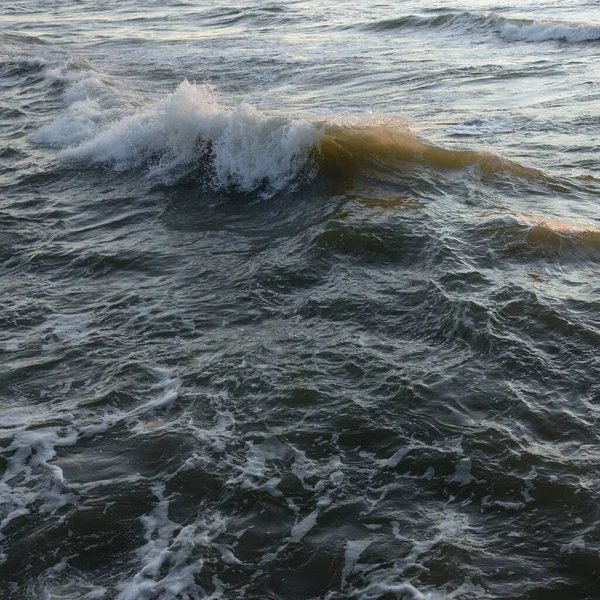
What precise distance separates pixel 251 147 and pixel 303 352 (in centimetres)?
543

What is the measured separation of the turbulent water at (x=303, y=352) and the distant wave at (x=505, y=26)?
26.5 ft

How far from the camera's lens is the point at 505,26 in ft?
73.1

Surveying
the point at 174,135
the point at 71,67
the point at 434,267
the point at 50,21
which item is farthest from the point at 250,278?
the point at 50,21

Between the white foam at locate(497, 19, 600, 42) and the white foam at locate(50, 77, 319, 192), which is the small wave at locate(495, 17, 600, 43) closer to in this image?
the white foam at locate(497, 19, 600, 42)

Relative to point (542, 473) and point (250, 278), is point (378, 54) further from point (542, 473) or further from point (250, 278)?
point (542, 473)

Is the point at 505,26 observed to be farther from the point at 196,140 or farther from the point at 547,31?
the point at 196,140

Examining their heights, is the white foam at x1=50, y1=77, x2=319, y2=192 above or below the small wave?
below

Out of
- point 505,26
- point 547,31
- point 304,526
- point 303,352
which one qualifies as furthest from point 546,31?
point 304,526

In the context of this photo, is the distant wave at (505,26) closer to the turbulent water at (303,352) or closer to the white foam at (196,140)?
the turbulent water at (303,352)

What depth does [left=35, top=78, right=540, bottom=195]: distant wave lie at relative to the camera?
1040 centimetres

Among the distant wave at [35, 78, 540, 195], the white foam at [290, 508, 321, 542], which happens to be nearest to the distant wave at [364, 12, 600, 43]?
the distant wave at [35, 78, 540, 195]

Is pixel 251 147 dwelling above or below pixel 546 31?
below

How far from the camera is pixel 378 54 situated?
66.5 ft

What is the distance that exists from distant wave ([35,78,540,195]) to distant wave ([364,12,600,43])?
12359 millimetres
